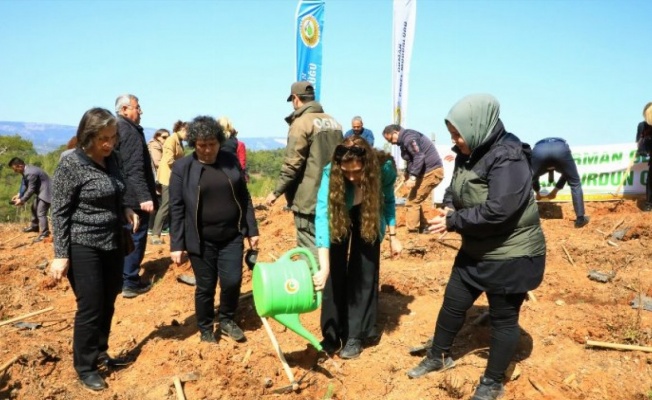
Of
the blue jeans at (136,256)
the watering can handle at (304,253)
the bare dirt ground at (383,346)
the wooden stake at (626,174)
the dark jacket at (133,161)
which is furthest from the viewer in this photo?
the wooden stake at (626,174)

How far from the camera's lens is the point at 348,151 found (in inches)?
135

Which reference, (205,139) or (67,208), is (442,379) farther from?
(67,208)

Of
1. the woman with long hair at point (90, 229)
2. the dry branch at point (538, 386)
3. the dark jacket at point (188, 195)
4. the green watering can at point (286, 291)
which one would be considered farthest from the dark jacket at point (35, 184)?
the dry branch at point (538, 386)

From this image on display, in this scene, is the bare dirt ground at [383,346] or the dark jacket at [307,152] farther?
the dark jacket at [307,152]

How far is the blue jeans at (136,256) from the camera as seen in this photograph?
5.63 meters

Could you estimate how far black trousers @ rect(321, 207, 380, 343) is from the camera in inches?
153

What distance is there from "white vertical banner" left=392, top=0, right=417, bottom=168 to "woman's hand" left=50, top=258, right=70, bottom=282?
10.5 m

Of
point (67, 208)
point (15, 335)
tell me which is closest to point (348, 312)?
point (67, 208)

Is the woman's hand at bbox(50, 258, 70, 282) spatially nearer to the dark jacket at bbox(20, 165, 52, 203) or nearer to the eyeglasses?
the eyeglasses

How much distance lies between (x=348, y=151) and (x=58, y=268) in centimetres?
210

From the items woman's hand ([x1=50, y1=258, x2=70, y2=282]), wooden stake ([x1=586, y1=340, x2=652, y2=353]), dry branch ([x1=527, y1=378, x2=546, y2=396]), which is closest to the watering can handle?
woman's hand ([x1=50, y1=258, x2=70, y2=282])

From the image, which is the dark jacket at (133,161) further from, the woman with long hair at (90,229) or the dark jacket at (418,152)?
the dark jacket at (418,152)

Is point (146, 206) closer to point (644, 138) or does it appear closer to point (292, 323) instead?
point (292, 323)

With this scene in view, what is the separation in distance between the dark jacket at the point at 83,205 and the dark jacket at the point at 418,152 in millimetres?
5410
